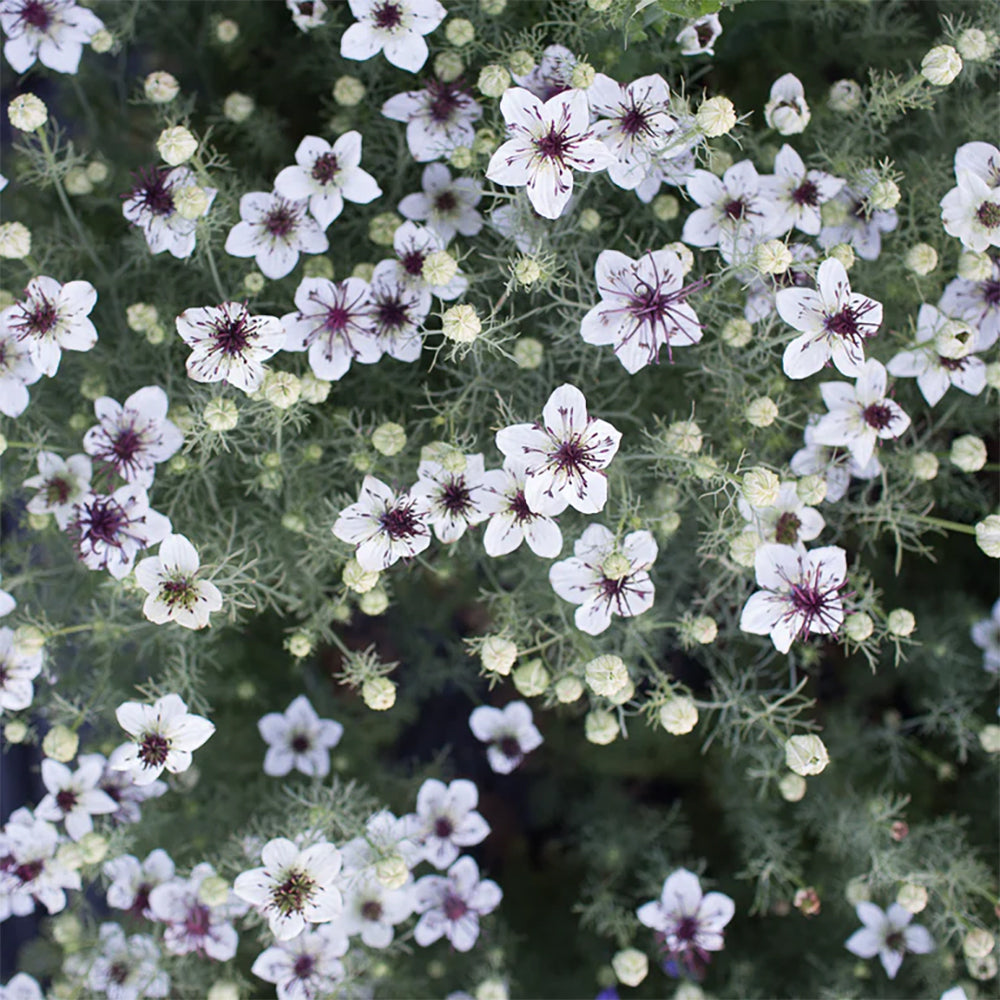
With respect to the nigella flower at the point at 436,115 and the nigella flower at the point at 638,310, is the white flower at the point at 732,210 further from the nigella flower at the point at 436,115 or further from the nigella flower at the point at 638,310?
the nigella flower at the point at 436,115

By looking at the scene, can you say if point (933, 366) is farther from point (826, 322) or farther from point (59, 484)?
point (59, 484)

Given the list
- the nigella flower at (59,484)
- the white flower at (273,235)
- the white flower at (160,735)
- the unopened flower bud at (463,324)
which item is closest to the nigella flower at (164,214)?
the white flower at (273,235)

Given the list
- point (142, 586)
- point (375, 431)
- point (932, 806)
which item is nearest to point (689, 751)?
point (932, 806)

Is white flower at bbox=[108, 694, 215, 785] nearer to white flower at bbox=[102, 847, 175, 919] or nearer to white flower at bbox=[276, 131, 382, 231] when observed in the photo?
white flower at bbox=[102, 847, 175, 919]

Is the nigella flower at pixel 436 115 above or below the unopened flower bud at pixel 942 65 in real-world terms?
below

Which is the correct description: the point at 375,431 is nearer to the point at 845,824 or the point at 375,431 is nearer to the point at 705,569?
the point at 705,569
